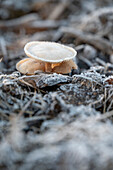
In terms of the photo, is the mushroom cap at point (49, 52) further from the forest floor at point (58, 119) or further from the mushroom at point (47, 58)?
the forest floor at point (58, 119)

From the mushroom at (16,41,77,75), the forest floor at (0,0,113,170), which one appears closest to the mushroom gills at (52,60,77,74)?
the mushroom at (16,41,77,75)

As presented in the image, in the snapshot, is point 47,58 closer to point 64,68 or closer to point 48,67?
point 48,67

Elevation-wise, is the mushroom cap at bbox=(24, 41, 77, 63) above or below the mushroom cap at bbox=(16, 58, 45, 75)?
above

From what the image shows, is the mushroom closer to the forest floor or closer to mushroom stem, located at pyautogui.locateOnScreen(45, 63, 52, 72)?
mushroom stem, located at pyautogui.locateOnScreen(45, 63, 52, 72)

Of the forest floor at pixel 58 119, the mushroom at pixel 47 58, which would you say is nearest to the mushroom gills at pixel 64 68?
the mushroom at pixel 47 58

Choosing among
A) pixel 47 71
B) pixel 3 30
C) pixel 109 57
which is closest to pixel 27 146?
pixel 47 71

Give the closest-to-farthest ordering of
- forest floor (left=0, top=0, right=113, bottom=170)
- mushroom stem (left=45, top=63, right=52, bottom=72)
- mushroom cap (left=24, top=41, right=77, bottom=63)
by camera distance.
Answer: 1. forest floor (left=0, top=0, right=113, bottom=170)
2. mushroom cap (left=24, top=41, right=77, bottom=63)
3. mushroom stem (left=45, top=63, right=52, bottom=72)

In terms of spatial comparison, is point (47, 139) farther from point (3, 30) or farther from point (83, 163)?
point (3, 30)

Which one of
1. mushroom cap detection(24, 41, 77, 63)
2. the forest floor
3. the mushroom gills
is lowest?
the forest floor
